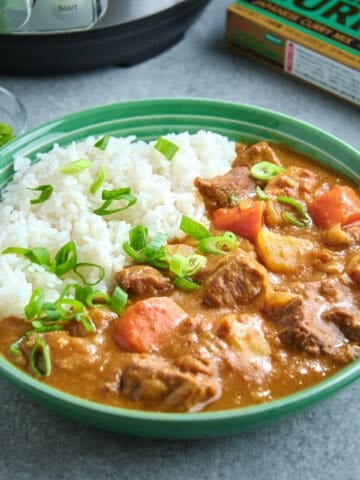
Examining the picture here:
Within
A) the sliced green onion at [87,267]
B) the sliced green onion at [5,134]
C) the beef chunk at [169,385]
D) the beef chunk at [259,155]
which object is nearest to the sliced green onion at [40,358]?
the beef chunk at [169,385]

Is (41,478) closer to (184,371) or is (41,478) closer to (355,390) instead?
(184,371)

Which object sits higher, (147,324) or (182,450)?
(147,324)

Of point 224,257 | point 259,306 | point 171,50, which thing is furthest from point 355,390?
point 171,50

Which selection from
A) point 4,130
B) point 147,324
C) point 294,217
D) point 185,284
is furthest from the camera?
point 4,130

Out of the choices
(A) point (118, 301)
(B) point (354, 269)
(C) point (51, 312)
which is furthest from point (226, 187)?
(C) point (51, 312)

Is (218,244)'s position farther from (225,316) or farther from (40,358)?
(40,358)

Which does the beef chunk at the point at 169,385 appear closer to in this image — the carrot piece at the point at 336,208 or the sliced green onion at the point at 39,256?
the sliced green onion at the point at 39,256
